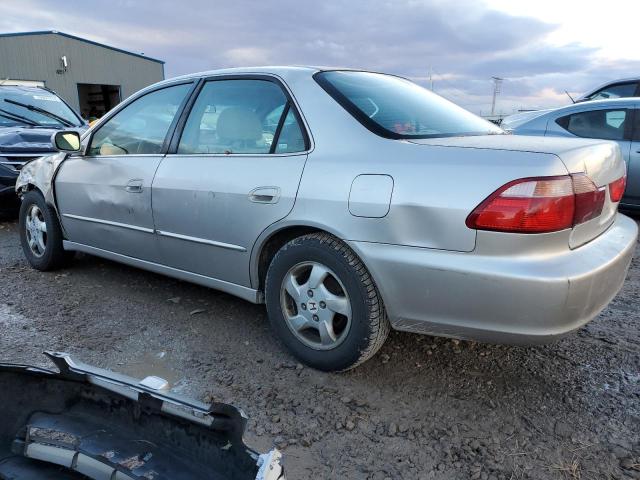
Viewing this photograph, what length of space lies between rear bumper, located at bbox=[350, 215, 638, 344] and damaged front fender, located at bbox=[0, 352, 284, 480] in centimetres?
109

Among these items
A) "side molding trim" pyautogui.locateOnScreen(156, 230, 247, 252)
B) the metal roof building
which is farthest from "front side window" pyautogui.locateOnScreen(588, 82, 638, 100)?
the metal roof building

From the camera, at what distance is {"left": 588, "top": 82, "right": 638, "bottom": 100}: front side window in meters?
7.65

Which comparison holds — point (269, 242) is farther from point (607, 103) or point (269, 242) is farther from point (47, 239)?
point (607, 103)

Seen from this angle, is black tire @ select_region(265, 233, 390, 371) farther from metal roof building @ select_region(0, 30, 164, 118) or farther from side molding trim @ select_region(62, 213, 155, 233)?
metal roof building @ select_region(0, 30, 164, 118)

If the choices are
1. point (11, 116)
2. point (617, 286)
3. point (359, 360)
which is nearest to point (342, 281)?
point (359, 360)

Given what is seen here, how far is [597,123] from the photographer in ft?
19.6

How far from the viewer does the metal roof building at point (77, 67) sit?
22688 millimetres

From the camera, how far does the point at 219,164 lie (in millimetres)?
2867

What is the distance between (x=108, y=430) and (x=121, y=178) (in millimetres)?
2257

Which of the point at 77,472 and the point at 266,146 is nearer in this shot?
the point at 77,472

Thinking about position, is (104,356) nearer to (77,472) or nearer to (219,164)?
(219,164)

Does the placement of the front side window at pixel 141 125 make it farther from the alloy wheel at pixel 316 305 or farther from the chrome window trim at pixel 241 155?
the alloy wheel at pixel 316 305

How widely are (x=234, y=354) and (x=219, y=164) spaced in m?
1.10

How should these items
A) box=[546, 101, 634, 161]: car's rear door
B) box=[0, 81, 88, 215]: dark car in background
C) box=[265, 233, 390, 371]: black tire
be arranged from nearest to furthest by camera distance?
1. box=[265, 233, 390, 371]: black tire
2. box=[546, 101, 634, 161]: car's rear door
3. box=[0, 81, 88, 215]: dark car in background
